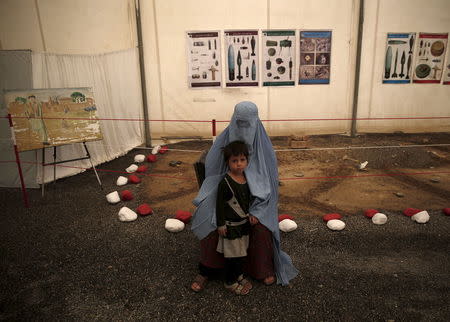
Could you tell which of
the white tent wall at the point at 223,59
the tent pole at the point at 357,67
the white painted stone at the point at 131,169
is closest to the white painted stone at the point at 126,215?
the white painted stone at the point at 131,169

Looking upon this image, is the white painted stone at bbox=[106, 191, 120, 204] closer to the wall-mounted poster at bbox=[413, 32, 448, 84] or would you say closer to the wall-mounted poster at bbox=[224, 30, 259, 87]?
the wall-mounted poster at bbox=[224, 30, 259, 87]

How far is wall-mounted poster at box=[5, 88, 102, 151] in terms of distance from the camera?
15.3 feet

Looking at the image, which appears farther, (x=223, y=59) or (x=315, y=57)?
(x=315, y=57)

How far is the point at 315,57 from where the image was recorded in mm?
7914

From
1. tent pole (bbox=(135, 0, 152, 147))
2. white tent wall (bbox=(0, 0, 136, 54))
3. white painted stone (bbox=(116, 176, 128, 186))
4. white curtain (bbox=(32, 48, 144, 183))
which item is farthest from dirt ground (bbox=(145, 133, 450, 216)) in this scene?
white tent wall (bbox=(0, 0, 136, 54))

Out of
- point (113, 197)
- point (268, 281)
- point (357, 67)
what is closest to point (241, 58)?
point (357, 67)

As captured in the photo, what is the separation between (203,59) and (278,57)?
179 cm

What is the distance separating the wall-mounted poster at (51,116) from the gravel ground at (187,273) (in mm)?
1132

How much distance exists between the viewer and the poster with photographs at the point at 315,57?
25.6 feet

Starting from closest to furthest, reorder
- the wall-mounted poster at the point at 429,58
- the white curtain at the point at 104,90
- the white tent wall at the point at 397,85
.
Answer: the white curtain at the point at 104,90
the white tent wall at the point at 397,85
the wall-mounted poster at the point at 429,58

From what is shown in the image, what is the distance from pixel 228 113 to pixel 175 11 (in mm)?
2619

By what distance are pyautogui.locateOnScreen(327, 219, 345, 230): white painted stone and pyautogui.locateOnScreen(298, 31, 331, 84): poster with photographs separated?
4.91m

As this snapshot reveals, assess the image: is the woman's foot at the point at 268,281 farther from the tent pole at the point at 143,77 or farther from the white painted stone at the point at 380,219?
the tent pole at the point at 143,77

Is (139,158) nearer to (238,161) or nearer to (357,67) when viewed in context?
(238,161)
